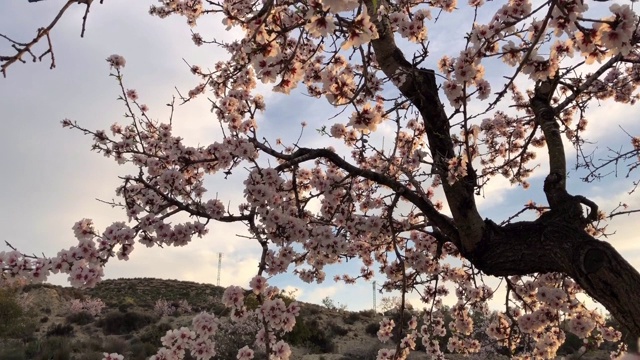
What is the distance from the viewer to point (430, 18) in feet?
17.6

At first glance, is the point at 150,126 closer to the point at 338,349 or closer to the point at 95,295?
the point at 338,349

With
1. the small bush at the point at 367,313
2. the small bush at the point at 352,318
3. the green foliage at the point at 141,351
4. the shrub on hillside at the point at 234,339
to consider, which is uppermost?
the small bush at the point at 367,313

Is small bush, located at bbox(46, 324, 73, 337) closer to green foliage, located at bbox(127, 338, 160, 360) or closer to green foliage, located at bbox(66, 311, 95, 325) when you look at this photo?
green foliage, located at bbox(66, 311, 95, 325)

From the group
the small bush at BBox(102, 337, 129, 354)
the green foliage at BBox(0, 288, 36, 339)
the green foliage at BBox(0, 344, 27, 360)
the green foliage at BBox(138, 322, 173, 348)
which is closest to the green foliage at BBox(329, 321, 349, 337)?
the green foliage at BBox(138, 322, 173, 348)

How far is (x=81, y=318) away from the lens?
77.1 feet

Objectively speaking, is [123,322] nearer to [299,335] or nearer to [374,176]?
[299,335]

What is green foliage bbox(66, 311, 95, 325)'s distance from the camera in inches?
918

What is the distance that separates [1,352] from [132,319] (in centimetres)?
715

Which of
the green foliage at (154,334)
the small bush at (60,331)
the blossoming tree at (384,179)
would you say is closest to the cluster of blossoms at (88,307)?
the small bush at (60,331)

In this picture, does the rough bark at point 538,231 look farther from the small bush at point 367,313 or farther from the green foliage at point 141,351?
the small bush at point 367,313

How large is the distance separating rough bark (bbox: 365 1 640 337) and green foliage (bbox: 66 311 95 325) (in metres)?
22.6

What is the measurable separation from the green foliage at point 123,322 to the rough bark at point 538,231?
20.5m

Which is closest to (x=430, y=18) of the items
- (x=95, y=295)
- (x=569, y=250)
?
(x=569, y=250)

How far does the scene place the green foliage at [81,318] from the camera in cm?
2331
